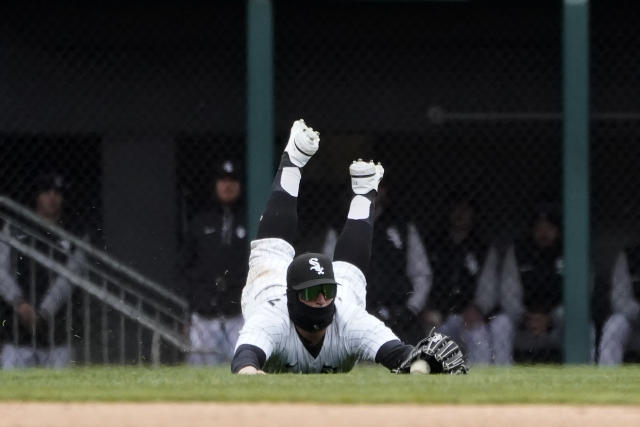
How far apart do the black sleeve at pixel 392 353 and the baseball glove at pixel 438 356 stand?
0.15 feet

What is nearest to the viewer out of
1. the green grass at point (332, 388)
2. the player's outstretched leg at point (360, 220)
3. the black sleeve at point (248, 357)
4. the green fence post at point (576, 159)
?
the green grass at point (332, 388)

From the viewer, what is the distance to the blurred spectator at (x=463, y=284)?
9695 mm

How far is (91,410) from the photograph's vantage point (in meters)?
5.66

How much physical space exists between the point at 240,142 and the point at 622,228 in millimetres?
2778

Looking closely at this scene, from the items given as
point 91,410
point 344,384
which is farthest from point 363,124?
point 91,410

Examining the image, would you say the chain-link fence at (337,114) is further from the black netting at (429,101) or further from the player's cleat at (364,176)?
the player's cleat at (364,176)

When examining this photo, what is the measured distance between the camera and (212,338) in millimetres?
9672

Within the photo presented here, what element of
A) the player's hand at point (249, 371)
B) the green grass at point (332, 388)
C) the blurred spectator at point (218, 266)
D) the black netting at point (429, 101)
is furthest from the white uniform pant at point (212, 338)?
the player's hand at point (249, 371)

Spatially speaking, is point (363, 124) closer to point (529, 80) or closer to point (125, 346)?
point (529, 80)

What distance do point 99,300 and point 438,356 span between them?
3445mm

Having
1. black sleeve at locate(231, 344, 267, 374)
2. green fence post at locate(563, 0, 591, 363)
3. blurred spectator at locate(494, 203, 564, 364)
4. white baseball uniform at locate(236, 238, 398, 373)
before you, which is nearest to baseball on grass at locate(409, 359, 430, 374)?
white baseball uniform at locate(236, 238, 398, 373)

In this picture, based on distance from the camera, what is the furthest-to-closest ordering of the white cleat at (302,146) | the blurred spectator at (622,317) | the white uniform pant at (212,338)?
the blurred spectator at (622,317) → the white uniform pant at (212,338) → the white cleat at (302,146)

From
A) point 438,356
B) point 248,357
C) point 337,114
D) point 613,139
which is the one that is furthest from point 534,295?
point 248,357

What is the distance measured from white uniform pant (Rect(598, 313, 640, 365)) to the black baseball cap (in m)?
2.92
